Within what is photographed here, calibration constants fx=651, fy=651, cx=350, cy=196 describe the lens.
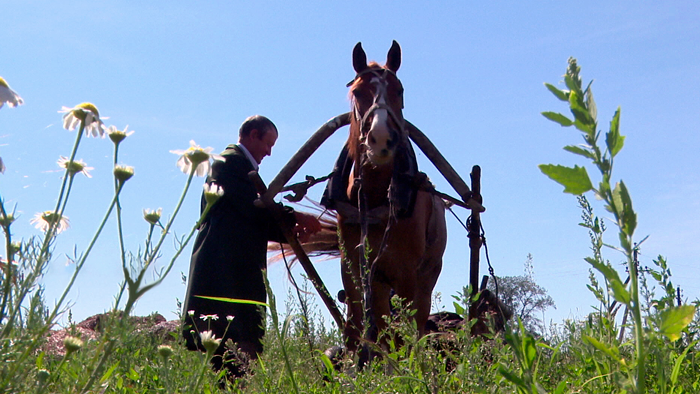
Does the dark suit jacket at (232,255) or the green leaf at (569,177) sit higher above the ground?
the dark suit jacket at (232,255)

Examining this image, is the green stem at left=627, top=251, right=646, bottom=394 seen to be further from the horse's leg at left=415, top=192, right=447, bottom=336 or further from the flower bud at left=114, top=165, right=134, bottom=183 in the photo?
the horse's leg at left=415, top=192, right=447, bottom=336

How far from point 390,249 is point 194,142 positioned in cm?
367

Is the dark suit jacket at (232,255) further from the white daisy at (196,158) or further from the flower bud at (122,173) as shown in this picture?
the flower bud at (122,173)

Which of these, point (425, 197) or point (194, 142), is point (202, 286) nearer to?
point (425, 197)

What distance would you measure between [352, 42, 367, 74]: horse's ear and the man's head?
1.02 m

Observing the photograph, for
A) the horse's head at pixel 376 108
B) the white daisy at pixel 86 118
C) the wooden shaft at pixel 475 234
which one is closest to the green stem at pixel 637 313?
the white daisy at pixel 86 118

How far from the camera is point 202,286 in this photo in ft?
16.4

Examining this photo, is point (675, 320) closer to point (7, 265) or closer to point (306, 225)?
point (7, 265)

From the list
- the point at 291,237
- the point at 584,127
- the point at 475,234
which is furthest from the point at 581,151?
the point at 291,237

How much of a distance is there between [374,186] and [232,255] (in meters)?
1.21

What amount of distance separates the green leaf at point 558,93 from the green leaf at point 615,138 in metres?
0.06

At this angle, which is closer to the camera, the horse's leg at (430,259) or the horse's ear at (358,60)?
the horse's ear at (358,60)

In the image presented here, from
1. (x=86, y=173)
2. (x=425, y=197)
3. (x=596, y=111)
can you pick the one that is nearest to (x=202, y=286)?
(x=425, y=197)

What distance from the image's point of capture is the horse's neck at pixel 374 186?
486cm
